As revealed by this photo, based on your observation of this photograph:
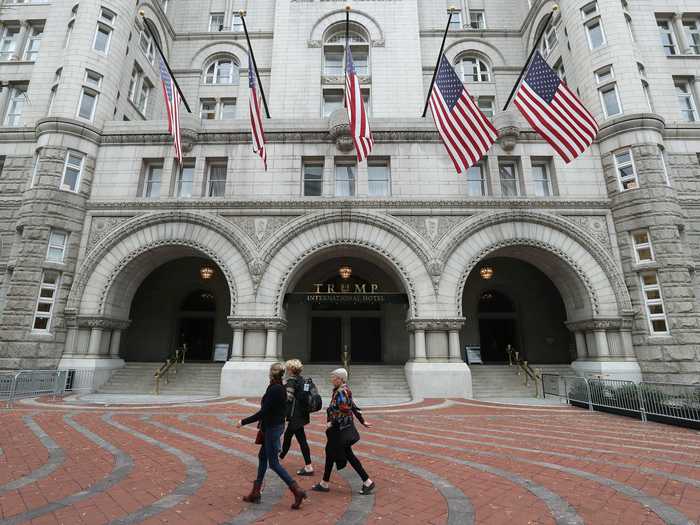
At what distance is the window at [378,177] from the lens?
19406mm

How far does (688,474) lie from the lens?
20.2ft

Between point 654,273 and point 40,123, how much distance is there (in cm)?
2976

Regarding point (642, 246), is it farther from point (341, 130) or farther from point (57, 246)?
point (57, 246)

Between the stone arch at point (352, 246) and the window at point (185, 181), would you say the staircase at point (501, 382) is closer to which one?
the stone arch at point (352, 246)

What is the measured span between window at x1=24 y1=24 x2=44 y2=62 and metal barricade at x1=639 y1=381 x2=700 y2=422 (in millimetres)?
33074

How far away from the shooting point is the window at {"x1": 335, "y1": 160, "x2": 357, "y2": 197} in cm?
1942

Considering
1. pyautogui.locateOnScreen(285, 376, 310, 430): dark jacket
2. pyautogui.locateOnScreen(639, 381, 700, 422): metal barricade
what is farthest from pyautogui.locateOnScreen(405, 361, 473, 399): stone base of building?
pyautogui.locateOnScreen(285, 376, 310, 430): dark jacket

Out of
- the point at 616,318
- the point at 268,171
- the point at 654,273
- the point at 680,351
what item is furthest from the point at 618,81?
the point at 268,171

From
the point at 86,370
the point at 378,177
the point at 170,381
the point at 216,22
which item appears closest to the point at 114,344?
the point at 86,370

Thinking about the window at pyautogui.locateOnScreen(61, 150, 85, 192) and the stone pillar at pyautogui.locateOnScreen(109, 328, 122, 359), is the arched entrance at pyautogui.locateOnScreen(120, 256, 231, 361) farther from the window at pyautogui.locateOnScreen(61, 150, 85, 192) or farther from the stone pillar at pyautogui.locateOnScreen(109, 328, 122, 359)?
the window at pyautogui.locateOnScreen(61, 150, 85, 192)

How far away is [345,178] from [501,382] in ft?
41.6

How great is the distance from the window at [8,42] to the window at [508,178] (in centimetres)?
2844

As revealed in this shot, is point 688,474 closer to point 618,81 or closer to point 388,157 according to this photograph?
point 388,157

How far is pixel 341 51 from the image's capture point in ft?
89.9
